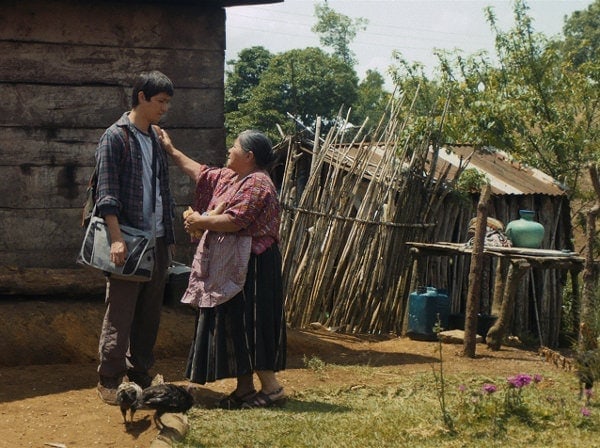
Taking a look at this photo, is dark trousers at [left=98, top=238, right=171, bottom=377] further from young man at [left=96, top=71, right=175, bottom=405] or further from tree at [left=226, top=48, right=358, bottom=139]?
tree at [left=226, top=48, right=358, bottom=139]

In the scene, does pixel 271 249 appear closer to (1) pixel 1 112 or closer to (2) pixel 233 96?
(1) pixel 1 112

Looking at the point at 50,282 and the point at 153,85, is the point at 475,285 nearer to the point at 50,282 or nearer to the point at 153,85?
the point at 50,282

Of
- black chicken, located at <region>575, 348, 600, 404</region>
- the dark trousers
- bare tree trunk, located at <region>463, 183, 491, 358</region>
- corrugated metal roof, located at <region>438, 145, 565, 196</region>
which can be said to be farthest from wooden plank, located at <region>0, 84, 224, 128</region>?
corrugated metal roof, located at <region>438, 145, 565, 196</region>

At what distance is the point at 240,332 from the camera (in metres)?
5.38

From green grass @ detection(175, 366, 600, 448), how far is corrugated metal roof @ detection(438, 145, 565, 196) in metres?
5.64

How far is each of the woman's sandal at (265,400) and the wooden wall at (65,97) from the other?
74.3 inches

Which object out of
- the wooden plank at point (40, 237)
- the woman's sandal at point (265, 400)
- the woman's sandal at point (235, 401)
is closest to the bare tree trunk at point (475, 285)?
the woman's sandal at point (265, 400)

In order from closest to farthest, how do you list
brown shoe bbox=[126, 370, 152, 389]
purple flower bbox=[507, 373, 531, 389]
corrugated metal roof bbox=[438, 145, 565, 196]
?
purple flower bbox=[507, 373, 531, 389] → brown shoe bbox=[126, 370, 152, 389] → corrugated metal roof bbox=[438, 145, 565, 196]

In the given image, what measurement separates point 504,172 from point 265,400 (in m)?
7.62

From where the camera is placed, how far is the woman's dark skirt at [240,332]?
536cm

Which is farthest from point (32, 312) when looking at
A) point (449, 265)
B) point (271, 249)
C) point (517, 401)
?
point (449, 265)

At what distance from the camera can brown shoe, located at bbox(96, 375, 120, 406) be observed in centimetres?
529

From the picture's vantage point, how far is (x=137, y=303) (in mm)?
5574

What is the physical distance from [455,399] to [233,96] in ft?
121
